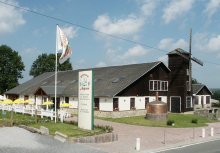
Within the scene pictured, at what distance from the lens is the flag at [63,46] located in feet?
118

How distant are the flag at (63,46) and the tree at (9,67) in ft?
184

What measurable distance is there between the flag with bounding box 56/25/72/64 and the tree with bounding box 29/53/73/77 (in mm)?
62018

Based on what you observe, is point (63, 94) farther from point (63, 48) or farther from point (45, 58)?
point (45, 58)

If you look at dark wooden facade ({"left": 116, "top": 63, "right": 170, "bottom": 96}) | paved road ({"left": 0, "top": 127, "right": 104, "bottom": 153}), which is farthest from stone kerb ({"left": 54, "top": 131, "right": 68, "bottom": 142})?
dark wooden facade ({"left": 116, "top": 63, "right": 170, "bottom": 96})

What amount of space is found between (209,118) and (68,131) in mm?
28669

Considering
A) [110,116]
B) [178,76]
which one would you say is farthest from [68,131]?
[178,76]

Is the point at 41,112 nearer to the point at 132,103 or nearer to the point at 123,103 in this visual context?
the point at 123,103

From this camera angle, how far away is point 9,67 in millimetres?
91438

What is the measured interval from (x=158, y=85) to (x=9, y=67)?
48.5 meters

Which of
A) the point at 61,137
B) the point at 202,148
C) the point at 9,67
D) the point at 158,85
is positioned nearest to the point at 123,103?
the point at 158,85

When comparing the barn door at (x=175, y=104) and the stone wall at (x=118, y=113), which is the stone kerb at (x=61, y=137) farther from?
the barn door at (x=175, y=104)

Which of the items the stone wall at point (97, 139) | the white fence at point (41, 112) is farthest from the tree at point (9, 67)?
the stone wall at point (97, 139)

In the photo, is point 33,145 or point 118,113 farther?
point 118,113

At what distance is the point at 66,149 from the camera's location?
22250 millimetres
